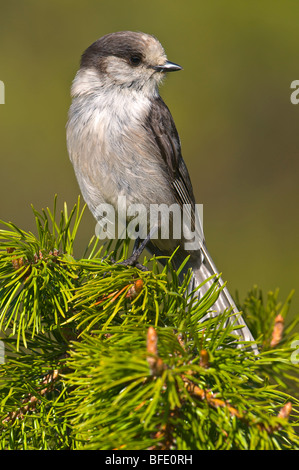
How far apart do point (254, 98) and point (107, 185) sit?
7.08 ft

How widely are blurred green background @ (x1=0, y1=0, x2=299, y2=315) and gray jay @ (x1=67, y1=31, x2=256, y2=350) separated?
1154 mm

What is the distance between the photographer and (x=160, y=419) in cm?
116

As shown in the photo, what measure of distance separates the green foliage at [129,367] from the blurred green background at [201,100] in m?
2.15

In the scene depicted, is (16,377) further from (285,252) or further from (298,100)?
(298,100)

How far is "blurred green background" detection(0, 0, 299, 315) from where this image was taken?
3.95 m

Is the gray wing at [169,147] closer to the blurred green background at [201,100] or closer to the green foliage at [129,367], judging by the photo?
the green foliage at [129,367]

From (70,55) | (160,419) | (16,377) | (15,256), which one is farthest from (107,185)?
(70,55)

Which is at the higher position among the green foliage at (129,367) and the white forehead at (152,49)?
the white forehead at (152,49)

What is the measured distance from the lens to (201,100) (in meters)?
4.08

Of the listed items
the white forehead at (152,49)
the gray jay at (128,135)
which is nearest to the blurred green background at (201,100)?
the gray jay at (128,135)

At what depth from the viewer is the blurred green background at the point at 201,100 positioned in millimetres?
3953

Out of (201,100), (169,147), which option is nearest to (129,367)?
(169,147)

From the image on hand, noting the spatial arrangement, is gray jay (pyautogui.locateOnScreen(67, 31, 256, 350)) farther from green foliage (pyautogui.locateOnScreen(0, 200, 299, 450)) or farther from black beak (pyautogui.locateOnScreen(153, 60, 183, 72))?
green foliage (pyautogui.locateOnScreen(0, 200, 299, 450))

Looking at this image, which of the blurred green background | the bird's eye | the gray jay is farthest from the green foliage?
the blurred green background
